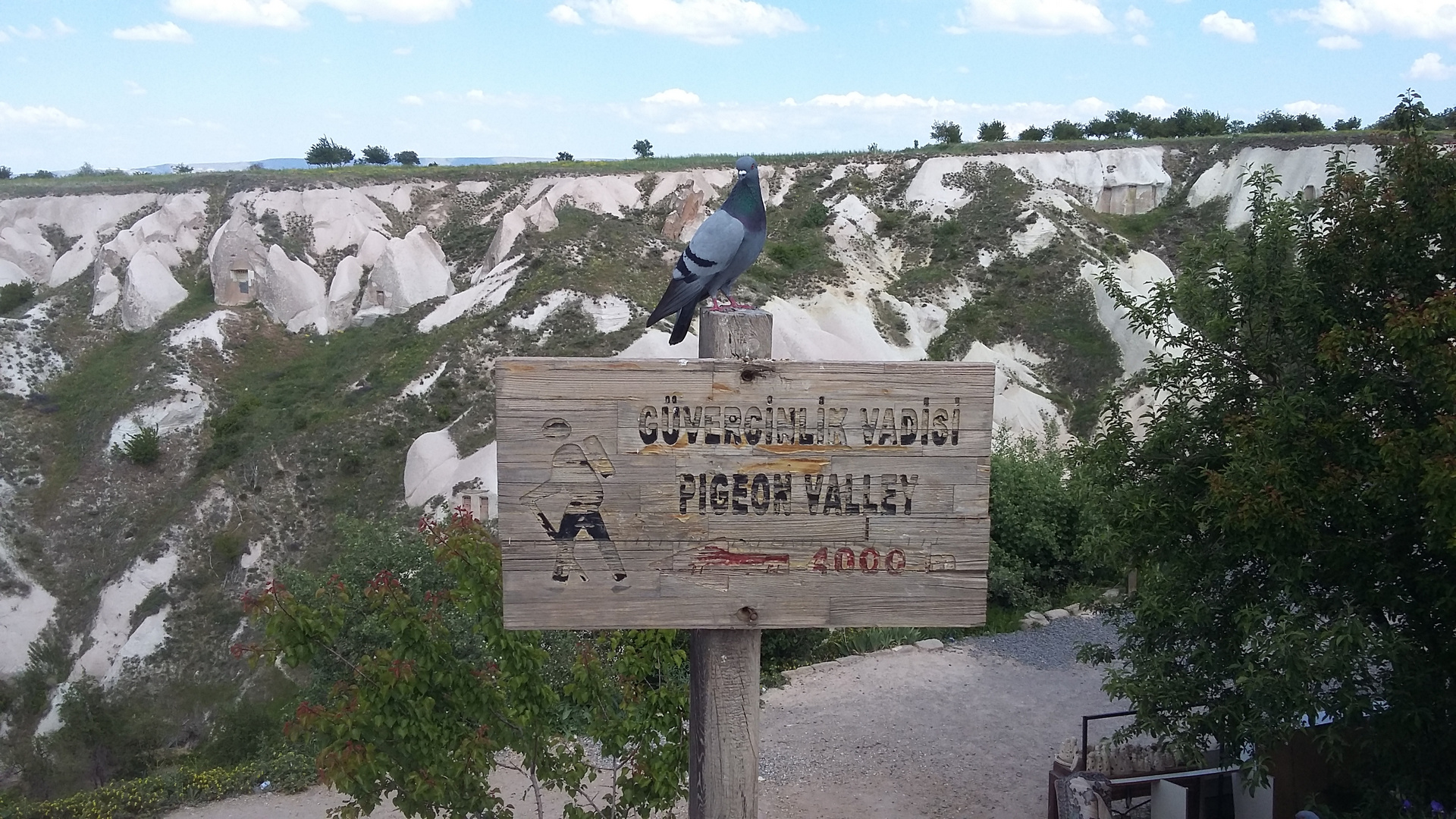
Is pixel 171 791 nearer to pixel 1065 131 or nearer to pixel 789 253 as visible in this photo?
pixel 789 253

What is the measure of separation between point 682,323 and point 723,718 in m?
1.18

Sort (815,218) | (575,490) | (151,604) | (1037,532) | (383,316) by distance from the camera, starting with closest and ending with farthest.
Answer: (575,490), (1037,532), (151,604), (383,316), (815,218)

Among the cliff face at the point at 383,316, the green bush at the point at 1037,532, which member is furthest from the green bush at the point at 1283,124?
the green bush at the point at 1037,532

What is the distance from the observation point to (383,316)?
28.0 metres

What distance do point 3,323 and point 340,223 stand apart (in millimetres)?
9898

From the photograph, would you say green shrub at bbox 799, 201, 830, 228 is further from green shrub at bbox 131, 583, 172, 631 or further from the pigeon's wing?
the pigeon's wing

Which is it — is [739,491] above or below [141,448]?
above

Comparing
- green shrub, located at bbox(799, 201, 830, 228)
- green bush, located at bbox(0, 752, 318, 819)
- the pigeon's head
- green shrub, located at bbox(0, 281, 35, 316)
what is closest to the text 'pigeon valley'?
the pigeon's head

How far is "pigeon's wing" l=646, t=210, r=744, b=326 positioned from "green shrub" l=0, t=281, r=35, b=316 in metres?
33.5

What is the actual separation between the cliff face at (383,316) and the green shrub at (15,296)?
1.67 feet

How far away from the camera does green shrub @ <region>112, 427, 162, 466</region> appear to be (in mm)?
22219

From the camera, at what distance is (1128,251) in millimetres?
30781

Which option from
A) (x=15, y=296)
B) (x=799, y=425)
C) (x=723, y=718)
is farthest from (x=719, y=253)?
(x=15, y=296)

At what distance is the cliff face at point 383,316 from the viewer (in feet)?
65.3
